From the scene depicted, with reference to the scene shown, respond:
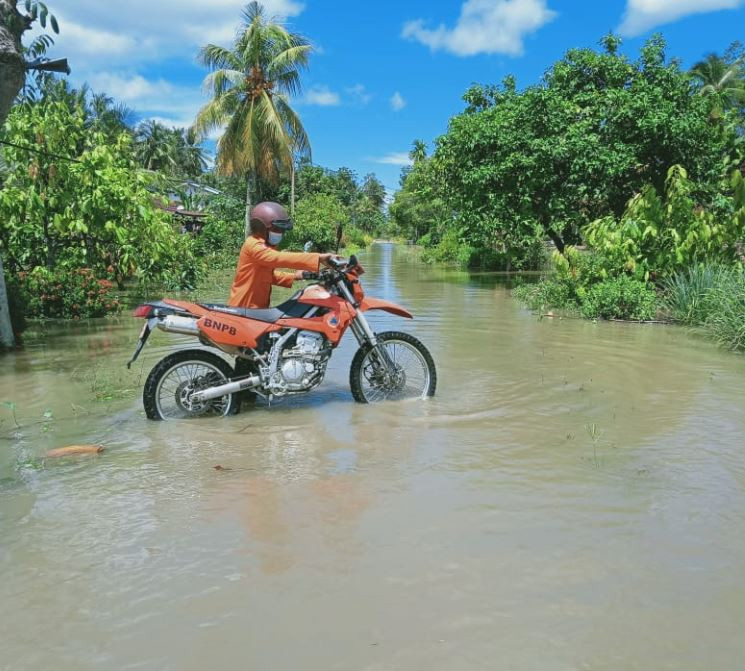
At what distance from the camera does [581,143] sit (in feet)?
53.1

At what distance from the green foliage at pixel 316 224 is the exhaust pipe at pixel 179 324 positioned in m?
30.8

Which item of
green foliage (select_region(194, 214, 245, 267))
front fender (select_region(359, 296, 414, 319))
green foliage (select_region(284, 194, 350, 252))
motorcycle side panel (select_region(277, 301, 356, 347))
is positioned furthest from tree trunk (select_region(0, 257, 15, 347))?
green foliage (select_region(284, 194, 350, 252))

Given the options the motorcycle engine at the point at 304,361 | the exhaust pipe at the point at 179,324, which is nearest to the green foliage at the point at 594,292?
the motorcycle engine at the point at 304,361

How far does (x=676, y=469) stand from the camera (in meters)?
4.26

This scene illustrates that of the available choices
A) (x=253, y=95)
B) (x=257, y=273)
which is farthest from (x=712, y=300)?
(x=253, y=95)

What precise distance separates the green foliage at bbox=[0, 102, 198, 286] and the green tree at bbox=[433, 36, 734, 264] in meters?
8.78

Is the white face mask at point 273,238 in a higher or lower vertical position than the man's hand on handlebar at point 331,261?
higher

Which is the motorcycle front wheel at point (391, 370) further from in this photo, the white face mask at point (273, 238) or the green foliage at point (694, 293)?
the green foliage at point (694, 293)

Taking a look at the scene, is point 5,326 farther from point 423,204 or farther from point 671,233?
point 423,204

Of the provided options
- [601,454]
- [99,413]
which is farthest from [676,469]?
[99,413]

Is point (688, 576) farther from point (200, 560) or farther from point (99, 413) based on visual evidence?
point (99, 413)

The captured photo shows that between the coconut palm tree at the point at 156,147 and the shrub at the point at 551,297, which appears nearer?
the shrub at the point at 551,297

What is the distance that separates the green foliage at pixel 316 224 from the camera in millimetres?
38469

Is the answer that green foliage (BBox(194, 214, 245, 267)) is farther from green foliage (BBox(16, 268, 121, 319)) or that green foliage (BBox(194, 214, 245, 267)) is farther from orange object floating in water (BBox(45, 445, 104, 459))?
orange object floating in water (BBox(45, 445, 104, 459))
